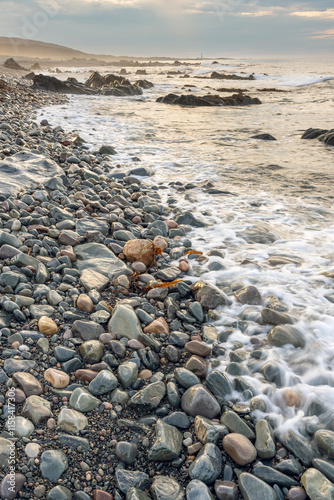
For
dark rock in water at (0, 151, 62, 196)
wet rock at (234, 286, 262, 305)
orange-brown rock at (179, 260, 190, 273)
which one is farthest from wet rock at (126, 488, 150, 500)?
dark rock in water at (0, 151, 62, 196)

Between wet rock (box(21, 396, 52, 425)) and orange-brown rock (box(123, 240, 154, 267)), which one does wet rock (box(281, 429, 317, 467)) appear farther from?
orange-brown rock (box(123, 240, 154, 267))

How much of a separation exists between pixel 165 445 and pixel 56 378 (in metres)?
0.76

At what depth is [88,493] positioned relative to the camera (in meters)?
1.55

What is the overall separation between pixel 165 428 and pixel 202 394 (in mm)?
297

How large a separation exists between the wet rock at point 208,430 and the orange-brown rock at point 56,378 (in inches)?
31.5

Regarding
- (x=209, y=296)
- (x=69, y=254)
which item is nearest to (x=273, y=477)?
(x=209, y=296)

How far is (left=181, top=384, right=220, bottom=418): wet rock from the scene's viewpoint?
77.5 inches

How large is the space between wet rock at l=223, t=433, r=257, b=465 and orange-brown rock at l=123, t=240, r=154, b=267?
197cm

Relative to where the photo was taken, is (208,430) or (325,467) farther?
(208,430)

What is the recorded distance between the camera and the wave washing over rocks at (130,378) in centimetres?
162

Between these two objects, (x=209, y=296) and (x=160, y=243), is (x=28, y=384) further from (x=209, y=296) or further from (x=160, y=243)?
(x=160, y=243)

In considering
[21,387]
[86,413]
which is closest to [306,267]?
[86,413]

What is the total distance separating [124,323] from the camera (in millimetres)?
2541

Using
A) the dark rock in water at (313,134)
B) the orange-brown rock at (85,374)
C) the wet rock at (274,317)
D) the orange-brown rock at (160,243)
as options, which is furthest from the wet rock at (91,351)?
the dark rock in water at (313,134)
